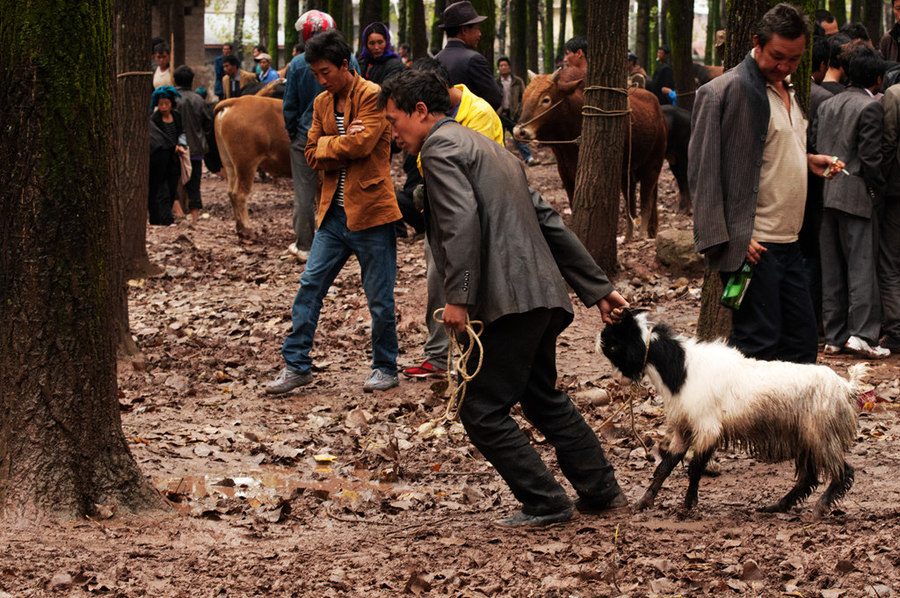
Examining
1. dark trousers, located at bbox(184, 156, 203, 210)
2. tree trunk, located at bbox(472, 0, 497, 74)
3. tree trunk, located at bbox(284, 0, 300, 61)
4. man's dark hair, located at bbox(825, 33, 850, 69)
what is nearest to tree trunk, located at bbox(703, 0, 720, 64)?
tree trunk, located at bbox(284, 0, 300, 61)

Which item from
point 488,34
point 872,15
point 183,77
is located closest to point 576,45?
point 488,34

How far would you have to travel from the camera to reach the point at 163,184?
15.6 meters

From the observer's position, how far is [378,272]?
787 cm

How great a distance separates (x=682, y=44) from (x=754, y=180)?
17.4 metres

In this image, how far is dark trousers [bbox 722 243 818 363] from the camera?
567 centimetres

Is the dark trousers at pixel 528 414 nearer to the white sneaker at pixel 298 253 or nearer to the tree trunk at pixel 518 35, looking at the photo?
the white sneaker at pixel 298 253

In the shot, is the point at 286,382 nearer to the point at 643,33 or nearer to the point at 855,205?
the point at 855,205

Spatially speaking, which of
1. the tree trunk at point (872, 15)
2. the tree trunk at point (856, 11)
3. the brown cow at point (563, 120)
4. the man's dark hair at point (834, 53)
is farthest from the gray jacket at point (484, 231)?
the tree trunk at point (856, 11)

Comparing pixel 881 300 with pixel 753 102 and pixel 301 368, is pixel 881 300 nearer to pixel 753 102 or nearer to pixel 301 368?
pixel 753 102

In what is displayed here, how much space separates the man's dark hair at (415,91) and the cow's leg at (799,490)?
249 cm

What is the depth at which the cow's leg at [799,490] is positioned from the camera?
16.6 ft

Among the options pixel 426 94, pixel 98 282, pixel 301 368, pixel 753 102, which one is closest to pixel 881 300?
pixel 753 102

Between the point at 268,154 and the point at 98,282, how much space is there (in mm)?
10380

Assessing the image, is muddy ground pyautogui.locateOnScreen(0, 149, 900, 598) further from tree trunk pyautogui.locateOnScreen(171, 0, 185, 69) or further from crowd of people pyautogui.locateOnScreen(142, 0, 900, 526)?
tree trunk pyautogui.locateOnScreen(171, 0, 185, 69)
